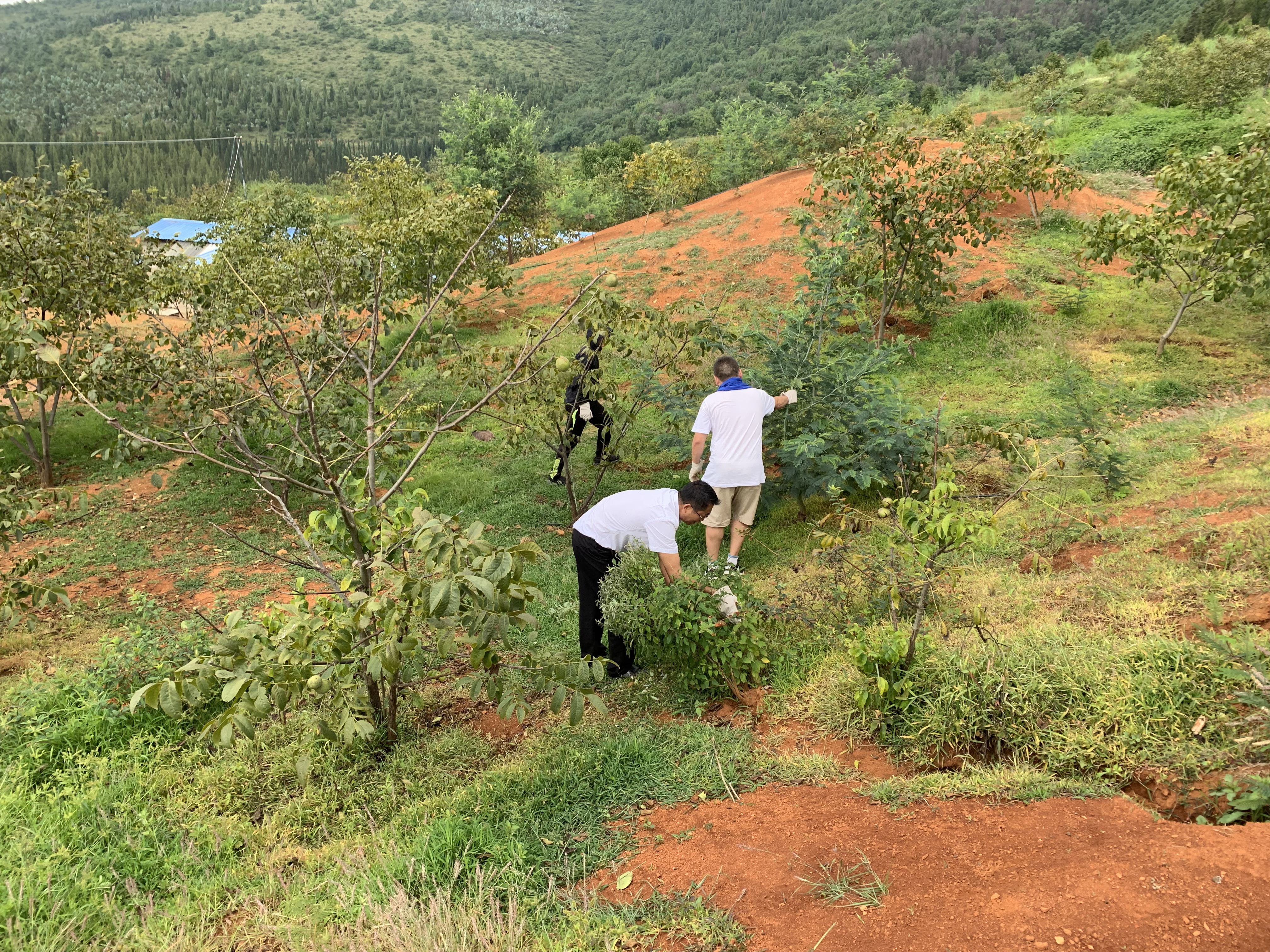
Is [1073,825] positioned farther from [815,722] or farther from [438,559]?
[438,559]

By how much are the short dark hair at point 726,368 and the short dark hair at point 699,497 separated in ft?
4.45

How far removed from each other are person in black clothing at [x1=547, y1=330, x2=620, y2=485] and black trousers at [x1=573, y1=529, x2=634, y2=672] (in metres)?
2.04

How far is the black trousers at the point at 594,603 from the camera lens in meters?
4.03

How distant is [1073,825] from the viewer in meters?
2.43

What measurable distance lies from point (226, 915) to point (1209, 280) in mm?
10297

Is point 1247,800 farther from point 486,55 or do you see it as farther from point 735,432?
point 486,55

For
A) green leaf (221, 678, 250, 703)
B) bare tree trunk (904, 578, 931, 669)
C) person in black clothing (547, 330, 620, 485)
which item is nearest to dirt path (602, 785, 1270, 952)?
bare tree trunk (904, 578, 931, 669)

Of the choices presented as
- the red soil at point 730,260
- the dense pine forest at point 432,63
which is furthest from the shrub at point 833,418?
the dense pine forest at point 432,63

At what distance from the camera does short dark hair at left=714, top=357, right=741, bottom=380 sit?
501 cm

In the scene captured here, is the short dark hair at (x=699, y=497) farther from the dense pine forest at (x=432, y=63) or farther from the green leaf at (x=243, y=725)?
the dense pine forest at (x=432, y=63)

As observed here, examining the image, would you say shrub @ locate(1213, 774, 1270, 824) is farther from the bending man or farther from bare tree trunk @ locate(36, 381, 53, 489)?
bare tree trunk @ locate(36, 381, 53, 489)

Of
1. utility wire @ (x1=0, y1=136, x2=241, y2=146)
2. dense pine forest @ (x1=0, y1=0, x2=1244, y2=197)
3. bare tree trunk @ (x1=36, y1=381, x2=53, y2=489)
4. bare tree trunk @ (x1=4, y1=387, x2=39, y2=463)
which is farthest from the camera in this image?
utility wire @ (x1=0, y1=136, x2=241, y2=146)

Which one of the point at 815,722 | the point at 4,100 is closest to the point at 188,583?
the point at 815,722

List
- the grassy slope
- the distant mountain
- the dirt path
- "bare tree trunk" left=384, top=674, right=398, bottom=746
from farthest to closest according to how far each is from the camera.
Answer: the distant mountain
"bare tree trunk" left=384, top=674, right=398, bottom=746
the grassy slope
the dirt path
